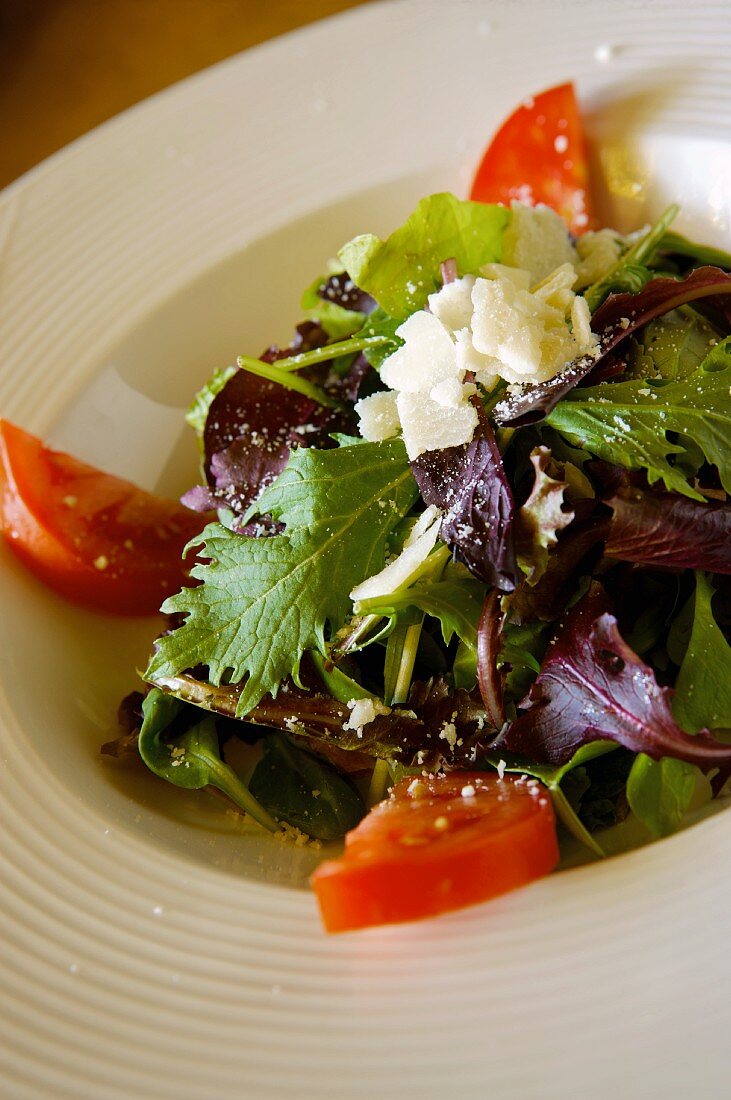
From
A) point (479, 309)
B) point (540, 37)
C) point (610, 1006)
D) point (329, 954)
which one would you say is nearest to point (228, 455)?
point (479, 309)

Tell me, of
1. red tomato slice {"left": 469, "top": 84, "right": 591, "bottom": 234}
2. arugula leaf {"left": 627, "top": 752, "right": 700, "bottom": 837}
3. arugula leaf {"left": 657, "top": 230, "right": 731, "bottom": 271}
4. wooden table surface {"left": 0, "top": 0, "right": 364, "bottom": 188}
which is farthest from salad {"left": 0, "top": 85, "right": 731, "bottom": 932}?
wooden table surface {"left": 0, "top": 0, "right": 364, "bottom": 188}

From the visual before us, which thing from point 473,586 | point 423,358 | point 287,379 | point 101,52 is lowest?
point 473,586

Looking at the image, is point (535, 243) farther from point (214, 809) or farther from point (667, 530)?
point (214, 809)

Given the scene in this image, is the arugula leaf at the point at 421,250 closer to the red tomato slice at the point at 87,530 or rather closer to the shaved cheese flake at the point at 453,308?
the shaved cheese flake at the point at 453,308

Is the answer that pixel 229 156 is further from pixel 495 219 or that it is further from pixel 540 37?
pixel 495 219

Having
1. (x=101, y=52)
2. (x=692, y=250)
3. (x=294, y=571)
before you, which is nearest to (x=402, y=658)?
(x=294, y=571)

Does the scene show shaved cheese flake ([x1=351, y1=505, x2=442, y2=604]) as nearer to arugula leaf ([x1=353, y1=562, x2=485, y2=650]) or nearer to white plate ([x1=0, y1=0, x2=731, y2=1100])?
arugula leaf ([x1=353, y1=562, x2=485, y2=650])

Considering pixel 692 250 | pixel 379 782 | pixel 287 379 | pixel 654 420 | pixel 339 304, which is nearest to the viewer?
pixel 654 420
